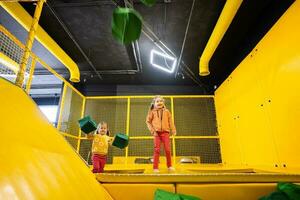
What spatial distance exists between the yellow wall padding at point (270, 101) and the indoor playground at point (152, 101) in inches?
0.7

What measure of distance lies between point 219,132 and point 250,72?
7.71 feet

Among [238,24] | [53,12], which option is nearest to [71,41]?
[53,12]

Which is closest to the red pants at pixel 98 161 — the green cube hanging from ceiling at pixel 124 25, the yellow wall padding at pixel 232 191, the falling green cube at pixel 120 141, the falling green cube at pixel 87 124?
the falling green cube at pixel 120 141

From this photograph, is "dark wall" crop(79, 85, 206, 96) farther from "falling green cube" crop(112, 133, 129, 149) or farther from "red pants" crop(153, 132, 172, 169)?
"falling green cube" crop(112, 133, 129, 149)

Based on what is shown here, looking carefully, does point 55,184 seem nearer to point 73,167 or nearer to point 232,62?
point 73,167

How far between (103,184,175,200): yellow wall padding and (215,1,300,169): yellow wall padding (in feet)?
6.78

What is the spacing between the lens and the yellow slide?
732 mm

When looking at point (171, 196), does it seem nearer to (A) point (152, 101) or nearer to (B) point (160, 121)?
(B) point (160, 121)

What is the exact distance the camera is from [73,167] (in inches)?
47.8

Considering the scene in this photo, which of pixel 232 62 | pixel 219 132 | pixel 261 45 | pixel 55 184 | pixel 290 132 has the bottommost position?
pixel 55 184

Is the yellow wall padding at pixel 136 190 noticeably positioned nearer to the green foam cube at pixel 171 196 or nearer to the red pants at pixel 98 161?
the green foam cube at pixel 171 196

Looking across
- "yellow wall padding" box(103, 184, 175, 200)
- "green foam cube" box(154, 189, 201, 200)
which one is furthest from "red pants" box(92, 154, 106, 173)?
"green foam cube" box(154, 189, 201, 200)

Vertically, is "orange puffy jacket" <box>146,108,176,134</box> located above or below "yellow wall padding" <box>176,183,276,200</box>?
above

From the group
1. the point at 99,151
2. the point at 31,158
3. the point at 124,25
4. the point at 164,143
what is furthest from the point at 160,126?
the point at 124,25
